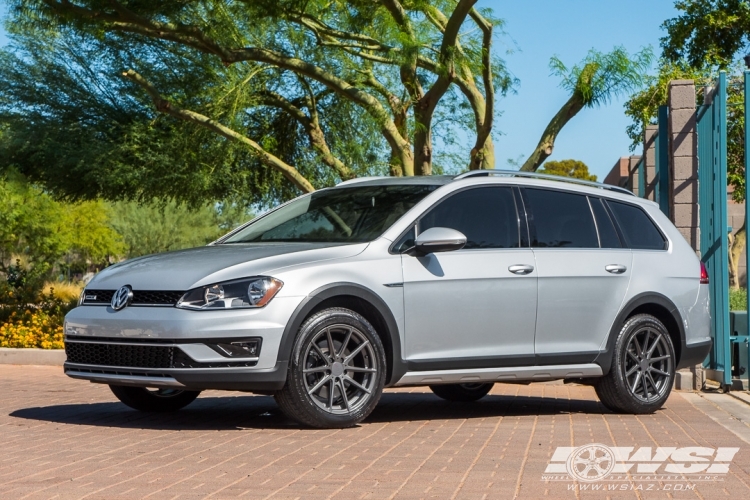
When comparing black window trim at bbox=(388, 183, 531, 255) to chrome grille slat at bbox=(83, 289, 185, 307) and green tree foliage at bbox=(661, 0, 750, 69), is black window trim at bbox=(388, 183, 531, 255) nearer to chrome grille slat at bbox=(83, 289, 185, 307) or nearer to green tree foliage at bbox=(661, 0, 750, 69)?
chrome grille slat at bbox=(83, 289, 185, 307)

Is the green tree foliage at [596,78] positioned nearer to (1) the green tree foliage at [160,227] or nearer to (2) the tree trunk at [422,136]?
(2) the tree trunk at [422,136]

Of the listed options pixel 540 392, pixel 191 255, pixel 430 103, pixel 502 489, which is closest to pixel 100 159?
pixel 430 103

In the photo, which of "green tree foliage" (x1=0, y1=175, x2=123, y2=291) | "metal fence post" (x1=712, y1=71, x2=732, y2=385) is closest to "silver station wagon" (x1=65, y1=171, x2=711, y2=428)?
"metal fence post" (x1=712, y1=71, x2=732, y2=385)

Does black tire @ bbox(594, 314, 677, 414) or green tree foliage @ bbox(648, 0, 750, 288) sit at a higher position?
green tree foliage @ bbox(648, 0, 750, 288)

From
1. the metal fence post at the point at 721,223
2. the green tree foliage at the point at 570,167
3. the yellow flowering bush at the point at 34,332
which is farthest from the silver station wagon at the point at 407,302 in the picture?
the green tree foliage at the point at 570,167

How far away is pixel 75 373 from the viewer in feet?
27.7

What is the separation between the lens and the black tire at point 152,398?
9.17 meters

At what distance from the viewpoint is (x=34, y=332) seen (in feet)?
58.5

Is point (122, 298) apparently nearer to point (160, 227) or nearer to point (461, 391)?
point (461, 391)

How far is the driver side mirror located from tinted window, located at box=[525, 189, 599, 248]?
107cm

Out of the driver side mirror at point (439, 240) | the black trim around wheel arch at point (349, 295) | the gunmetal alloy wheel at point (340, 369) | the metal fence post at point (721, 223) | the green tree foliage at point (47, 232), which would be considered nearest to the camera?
the black trim around wheel arch at point (349, 295)

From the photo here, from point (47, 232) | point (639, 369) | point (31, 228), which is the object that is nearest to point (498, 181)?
point (639, 369)

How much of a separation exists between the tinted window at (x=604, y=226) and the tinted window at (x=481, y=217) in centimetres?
98

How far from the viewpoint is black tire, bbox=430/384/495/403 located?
1073 cm
